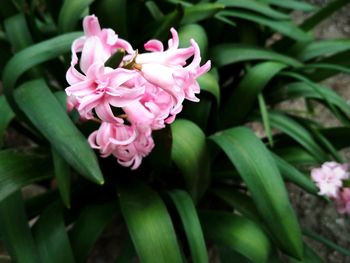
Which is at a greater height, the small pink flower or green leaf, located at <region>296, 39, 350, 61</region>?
green leaf, located at <region>296, 39, 350, 61</region>

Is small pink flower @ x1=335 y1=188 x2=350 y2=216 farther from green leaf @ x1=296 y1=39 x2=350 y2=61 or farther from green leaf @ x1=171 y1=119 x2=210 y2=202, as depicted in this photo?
green leaf @ x1=296 y1=39 x2=350 y2=61

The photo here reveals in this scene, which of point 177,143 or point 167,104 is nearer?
point 167,104

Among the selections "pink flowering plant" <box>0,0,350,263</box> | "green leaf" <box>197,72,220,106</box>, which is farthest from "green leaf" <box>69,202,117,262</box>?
"green leaf" <box>197,72,220,106</box>

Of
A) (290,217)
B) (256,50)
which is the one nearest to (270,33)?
(256,50)

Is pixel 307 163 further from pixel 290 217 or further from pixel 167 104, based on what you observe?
pixel 167 104

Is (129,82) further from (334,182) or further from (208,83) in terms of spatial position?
(334,182)

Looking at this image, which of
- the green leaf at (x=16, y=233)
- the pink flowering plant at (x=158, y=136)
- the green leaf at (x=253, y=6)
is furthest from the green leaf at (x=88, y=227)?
the green leaf at (x=253, y=6)
